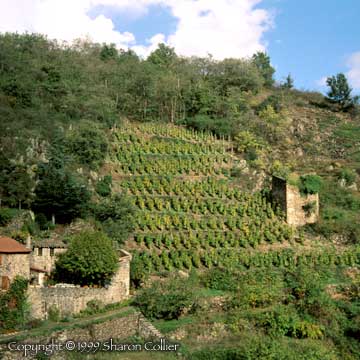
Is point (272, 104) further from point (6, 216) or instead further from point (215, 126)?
point (6, 216)

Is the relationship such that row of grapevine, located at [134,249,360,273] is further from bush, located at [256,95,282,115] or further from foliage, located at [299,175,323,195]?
bush, located at [256,95,282,115]

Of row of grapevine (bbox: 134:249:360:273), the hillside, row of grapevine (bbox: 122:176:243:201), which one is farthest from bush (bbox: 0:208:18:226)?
row of grapevine (bbox: 122:176:243:201)

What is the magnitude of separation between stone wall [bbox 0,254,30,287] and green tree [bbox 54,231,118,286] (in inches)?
68.7

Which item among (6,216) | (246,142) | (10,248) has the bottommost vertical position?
(10,248)

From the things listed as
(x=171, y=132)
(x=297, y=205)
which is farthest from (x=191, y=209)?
(x=171, y=132)

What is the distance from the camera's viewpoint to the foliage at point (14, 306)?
2019 centimetres

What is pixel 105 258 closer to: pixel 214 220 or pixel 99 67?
pixel 214 220

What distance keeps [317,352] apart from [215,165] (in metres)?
18.7

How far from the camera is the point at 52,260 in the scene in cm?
2398

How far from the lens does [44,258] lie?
23938mm

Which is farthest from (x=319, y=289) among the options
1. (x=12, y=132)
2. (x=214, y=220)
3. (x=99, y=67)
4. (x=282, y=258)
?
(x=99, y=67)

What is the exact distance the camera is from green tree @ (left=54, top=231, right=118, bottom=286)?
22156 mm

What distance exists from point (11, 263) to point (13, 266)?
13 cm

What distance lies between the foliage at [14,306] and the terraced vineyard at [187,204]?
5.94 m
